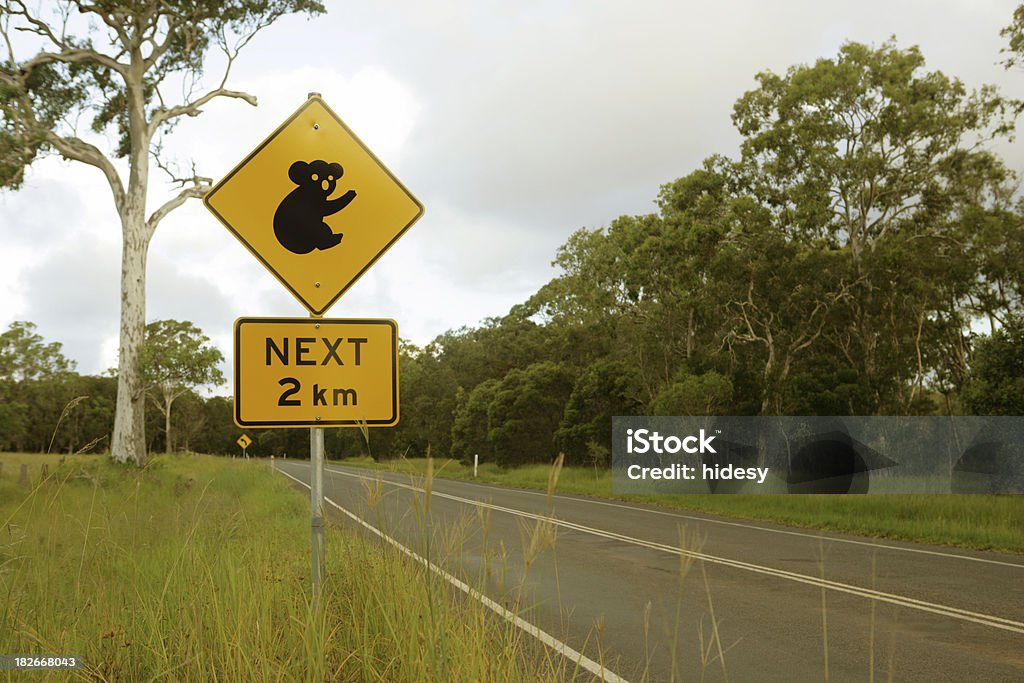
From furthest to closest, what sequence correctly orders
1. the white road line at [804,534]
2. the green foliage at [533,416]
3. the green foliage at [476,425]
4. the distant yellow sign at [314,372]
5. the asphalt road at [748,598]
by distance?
the green foliage at [476,425], the green foliage at [533,416], the white road line at [804,534], the asphalt road at [748,598], the distant yellow sign at [314,372]

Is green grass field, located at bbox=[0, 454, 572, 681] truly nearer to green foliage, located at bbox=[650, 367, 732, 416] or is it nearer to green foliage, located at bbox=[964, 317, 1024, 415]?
green foliage, located at bbox=[964, 317, 1024, 415]

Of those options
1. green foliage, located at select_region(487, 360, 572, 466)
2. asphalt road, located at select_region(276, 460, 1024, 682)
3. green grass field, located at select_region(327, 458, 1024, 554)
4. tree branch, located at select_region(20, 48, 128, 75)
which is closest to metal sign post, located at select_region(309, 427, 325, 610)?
asphalt road, located at select_region(276, 460, 1024, 682)

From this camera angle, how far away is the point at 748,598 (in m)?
8.77

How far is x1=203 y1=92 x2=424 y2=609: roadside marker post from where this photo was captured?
4527 mm

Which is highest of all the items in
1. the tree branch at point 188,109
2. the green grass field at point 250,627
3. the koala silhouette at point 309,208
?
the tree branch at point 188,109

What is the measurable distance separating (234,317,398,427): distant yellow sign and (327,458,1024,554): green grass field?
478 inches

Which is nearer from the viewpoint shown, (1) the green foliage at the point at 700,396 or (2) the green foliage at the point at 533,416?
(1) the green foliage at the point at 700,396

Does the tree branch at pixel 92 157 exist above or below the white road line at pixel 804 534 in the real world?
Answer: above

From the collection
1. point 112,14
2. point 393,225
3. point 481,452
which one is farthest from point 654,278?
point 393,225

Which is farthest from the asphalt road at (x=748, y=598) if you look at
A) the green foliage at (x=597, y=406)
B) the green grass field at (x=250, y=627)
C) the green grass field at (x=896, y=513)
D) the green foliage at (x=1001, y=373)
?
the green foliage at (x=597, y=406)

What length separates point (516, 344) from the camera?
58.9 meters

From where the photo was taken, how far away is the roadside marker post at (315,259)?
14.9ft

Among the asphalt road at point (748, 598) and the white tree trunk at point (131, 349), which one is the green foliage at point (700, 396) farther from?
the white tree trunk at point (131, 349)

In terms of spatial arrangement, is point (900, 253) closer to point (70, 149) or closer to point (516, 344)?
point (70, 149)
